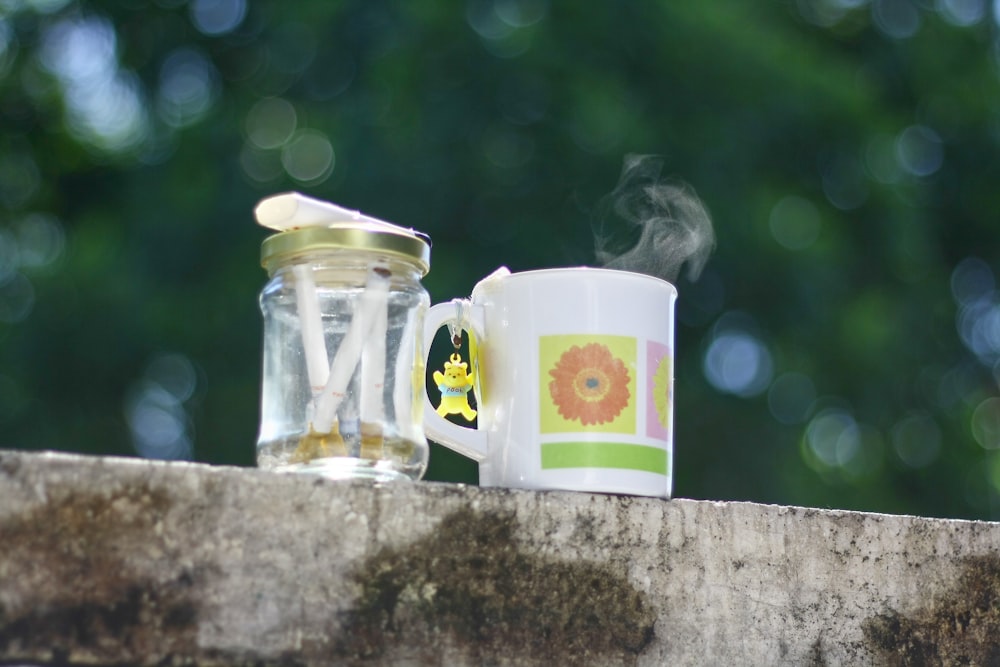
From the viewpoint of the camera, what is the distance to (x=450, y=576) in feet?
3.91

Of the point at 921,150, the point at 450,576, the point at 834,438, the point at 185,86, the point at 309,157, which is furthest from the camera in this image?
the point at 921,150

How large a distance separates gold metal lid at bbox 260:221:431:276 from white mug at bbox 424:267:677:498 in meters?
0.09

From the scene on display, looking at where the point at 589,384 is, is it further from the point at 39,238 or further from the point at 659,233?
the point at 39,238

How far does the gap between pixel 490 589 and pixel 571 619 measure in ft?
0.25

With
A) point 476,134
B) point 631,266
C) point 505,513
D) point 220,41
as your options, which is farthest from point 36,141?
point 505,513

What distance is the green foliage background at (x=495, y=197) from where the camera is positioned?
6.04m

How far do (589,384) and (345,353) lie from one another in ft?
0.77

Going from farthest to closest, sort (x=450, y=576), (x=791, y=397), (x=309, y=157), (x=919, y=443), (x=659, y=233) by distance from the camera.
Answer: (x=919, y=443) < (x=791, y=397) < (x=309, y=157) < (x=659, y=233) < (x=450, y=576)

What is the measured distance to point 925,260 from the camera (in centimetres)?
701

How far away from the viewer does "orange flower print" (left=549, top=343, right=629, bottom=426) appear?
1.38 m

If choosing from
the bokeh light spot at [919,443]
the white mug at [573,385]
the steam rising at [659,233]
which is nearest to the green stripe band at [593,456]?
the white mug at [573,385]

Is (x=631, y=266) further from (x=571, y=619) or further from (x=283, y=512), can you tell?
(x=283, y=512)

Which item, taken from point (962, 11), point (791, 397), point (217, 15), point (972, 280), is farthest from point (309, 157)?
point (962, 11)

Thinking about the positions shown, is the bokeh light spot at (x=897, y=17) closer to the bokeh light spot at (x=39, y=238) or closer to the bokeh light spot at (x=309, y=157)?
the bokeh light spot at (x=309, y=157)
